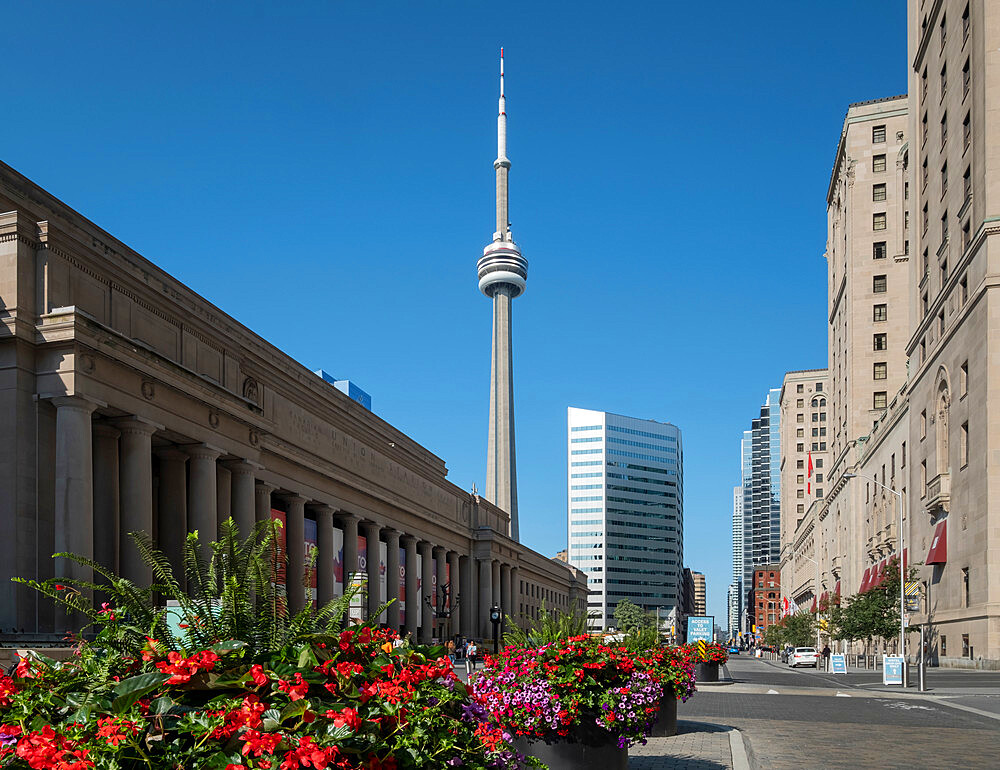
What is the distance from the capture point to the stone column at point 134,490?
129 feet

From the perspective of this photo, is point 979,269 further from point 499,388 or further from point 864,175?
point 499,388

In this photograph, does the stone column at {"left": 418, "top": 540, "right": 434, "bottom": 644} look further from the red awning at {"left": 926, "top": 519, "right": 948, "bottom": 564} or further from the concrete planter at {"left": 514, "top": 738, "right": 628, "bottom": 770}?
the concrete planter at {"left": 514, "top": 738, "right": 628, "bottom": 770}

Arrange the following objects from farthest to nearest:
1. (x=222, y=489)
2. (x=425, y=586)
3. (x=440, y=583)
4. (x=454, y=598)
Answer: (x=454, y=598)
(x=440, y=583)
(x=425, y=586)
(x=222, y=489)

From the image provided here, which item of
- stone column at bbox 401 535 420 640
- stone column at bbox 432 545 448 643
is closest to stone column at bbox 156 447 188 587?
stone column at bbox 401 535 420 640

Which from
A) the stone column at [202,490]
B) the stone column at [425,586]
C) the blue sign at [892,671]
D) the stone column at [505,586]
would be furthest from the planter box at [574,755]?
the stone column at [505,586]

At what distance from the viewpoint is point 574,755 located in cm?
1225

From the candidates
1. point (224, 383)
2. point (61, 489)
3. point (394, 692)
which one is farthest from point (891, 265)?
point (394, 692)

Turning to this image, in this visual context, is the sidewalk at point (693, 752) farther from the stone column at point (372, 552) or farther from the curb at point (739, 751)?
the stone column at point (372, 552)

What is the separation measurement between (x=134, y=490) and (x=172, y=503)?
655 cm

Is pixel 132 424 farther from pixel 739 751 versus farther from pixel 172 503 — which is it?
pixel 739 751

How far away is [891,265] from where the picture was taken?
324 feet

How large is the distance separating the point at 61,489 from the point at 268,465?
21.2 meters

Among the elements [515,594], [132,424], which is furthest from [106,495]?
[515,594]

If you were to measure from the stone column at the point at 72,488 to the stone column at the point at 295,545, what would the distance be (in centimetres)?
2187
